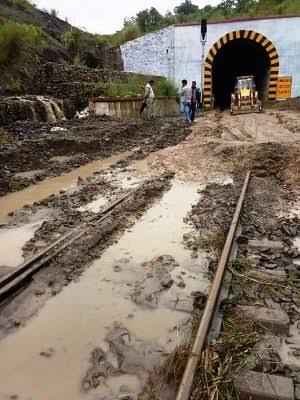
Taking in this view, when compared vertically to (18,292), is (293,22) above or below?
above

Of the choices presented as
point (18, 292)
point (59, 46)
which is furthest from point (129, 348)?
point (59, 46)

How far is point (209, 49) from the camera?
90.8ft

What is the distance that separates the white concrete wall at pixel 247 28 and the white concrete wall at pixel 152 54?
544mm

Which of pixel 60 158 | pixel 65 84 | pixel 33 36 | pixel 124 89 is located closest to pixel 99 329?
pixel 60 158

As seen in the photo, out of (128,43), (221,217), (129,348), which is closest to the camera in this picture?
(129,348)

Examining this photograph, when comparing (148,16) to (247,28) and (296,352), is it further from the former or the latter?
(296,352)

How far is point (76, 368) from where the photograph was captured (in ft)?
9.84

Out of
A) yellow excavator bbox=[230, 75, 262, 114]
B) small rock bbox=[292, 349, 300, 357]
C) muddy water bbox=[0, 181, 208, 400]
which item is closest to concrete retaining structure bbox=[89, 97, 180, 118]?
yellow excavator bbox=[230, 75, 262, 114]

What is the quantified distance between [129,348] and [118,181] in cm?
578

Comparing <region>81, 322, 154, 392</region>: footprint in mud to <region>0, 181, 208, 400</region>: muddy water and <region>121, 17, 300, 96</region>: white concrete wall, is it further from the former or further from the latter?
<region>121, 17, 300, 96</region>: white concrete wall

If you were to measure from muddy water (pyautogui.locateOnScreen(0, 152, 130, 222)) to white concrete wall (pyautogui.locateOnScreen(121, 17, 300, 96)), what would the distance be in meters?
19.2

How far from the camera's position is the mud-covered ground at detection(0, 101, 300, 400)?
3.06 m

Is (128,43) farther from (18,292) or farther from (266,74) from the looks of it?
(18,292)

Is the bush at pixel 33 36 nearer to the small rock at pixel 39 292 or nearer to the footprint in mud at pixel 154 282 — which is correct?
the footprint in mud at pixel 154 282
